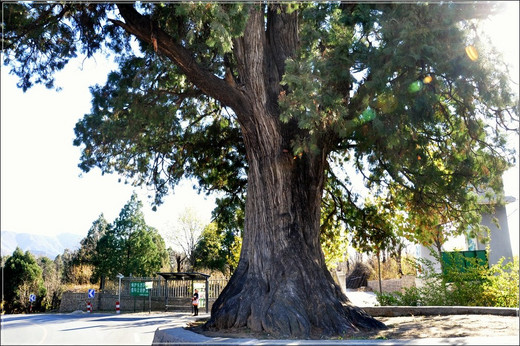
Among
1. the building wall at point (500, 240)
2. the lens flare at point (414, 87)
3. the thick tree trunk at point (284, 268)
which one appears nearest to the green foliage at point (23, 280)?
the thick tree trunk at point (284, 268)

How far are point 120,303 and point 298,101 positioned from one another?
72.3 feet

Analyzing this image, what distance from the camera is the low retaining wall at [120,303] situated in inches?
945

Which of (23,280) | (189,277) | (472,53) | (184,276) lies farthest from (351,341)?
(23,280)

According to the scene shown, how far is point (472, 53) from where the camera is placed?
7.26 m

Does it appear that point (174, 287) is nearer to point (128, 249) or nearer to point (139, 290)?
point (139, 290)

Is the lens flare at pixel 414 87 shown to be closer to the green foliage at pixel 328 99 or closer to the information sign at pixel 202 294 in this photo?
the green foliage at pixel 328 99

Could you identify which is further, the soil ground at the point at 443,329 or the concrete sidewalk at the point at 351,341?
the soil ground at the point at 443,329

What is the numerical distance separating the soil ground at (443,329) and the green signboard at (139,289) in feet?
53.7

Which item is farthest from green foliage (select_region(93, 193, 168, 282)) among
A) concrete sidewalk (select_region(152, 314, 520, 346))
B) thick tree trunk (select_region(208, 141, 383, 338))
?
concrete sidewalk (select_region(152, 314, 520, 346))

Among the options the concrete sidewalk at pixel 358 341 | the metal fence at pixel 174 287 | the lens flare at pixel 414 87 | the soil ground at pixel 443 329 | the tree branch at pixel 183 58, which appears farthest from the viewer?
the metal fence at pixel 174 287

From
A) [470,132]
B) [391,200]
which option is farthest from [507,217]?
[470,132]

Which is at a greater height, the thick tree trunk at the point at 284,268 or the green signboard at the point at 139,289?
the thick tree trunk at the point at 284,268

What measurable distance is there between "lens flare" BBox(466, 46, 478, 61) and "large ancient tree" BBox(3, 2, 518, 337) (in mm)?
23

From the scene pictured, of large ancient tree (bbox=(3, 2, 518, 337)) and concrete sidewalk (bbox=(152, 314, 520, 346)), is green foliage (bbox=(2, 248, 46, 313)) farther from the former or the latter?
concrete sidewalk (bbox=(152, 314, 520, 346))
